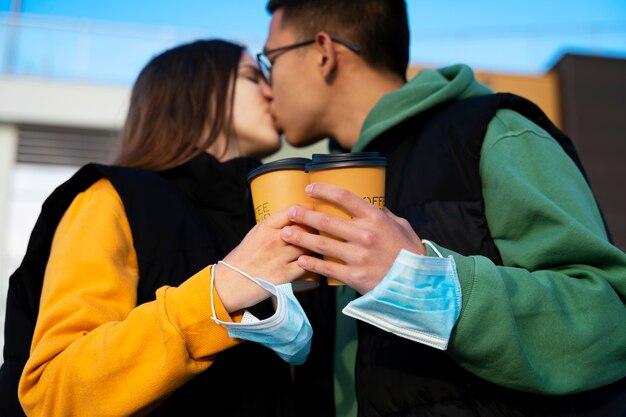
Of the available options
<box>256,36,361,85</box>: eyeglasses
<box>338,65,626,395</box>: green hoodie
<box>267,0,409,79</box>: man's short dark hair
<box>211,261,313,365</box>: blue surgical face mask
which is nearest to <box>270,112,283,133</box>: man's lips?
<box>256,36,361,85</box>: eyeglasses

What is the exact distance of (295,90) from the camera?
2707mm

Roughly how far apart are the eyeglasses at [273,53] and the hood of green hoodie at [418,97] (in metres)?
0.39

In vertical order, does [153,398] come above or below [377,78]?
below

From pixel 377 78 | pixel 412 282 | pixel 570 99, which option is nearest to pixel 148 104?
pixel 377 78

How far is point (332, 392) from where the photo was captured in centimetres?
220

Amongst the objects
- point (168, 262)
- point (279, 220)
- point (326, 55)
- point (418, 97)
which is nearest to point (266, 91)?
point (326, 55)

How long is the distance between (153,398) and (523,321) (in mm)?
890

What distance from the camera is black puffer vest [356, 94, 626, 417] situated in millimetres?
1685

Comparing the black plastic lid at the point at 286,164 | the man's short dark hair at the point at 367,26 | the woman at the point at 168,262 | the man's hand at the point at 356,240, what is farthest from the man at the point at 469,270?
the man's short dark hair at the point at 367,26

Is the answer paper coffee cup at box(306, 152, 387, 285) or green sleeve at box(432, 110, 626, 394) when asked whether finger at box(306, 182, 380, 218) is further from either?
green sleeve at box(432, 110, 626, 394)

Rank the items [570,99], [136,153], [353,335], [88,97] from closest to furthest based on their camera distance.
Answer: [353,335], [136,153], [570,99], [88,97]

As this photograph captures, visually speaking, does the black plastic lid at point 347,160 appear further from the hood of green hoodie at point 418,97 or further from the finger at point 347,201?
the hood of green hoodie at point 418,97

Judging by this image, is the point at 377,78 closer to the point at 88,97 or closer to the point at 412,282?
the point at 412,282

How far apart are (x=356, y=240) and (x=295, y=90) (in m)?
1.48
